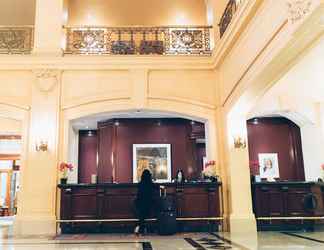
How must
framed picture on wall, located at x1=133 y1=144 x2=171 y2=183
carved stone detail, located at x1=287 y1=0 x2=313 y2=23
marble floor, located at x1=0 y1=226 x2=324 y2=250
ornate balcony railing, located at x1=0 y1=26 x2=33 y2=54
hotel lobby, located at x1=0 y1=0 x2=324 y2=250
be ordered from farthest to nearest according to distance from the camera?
framed picture on wall, located at x1=133 y1=144 x2=171 y2=183 → ornate balcony railing, located at x1=0 y1=26 x2=33 y2=54 → hotel lobby, located at x1=0 y1=0 x2=324 y2=250 → marble floor, located at x1=0 y1=226 x2=324 y2=250 → carved stone detail, located at x1=287 y1=0 x2=313 y2=23

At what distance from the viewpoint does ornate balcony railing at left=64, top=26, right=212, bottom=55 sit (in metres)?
9.34

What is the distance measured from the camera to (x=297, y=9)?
4.55 metres

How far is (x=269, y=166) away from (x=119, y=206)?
6.01 meters

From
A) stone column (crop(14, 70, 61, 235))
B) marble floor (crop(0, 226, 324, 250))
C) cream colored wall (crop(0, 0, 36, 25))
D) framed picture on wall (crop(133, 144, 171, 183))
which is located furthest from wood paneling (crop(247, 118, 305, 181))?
cream colored wall (crop(0, 0, 36, 25))

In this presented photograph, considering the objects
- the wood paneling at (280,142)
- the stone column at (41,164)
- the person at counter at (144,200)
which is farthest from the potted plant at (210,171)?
the wood paneling at (280,142)

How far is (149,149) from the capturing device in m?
12.5

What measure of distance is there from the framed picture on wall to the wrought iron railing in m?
5.11

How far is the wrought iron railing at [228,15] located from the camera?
7518 mm

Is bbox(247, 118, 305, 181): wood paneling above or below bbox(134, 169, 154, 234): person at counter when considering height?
above

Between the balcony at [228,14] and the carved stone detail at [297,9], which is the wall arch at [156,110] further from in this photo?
the carved stone detail at [297,9]

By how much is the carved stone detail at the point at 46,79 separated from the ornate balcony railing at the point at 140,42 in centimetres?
75

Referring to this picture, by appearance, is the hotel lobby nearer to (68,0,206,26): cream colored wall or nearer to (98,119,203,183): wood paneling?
(68,0,206,26): cream colored wall

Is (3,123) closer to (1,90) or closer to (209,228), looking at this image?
(1,90)

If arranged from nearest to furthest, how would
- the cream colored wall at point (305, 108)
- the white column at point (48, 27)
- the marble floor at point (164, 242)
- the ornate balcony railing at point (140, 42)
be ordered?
the marble floor at point (164, 242) < the white column at point (48, 27) < the ornate balcony railing at point (140, 42) < the cream colored wall at point (305, 108)
